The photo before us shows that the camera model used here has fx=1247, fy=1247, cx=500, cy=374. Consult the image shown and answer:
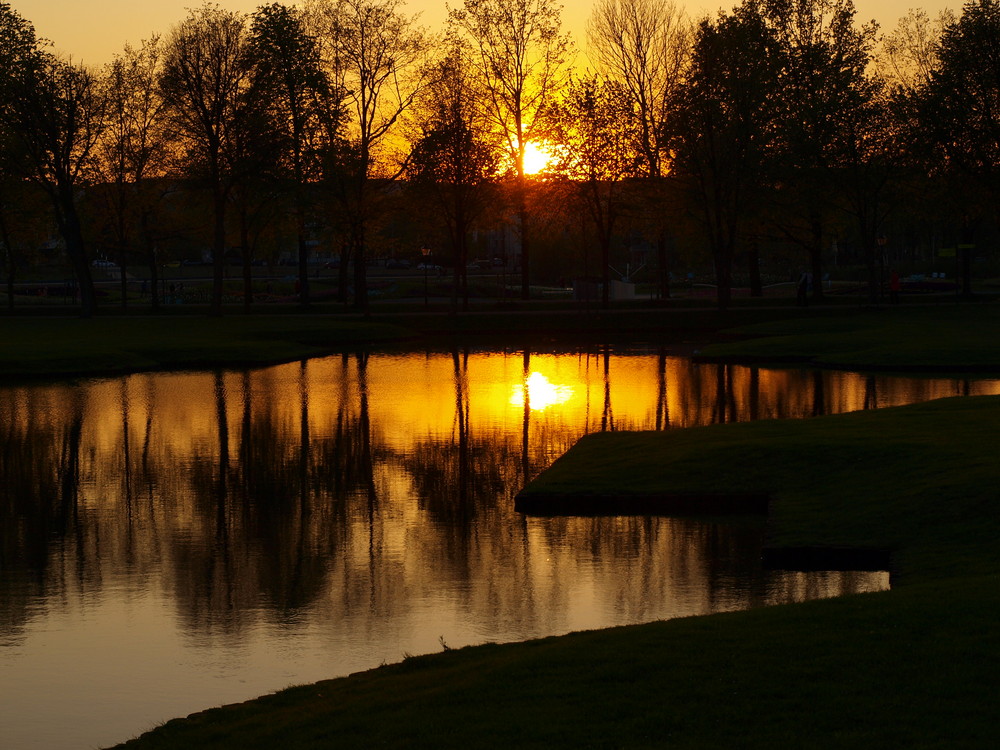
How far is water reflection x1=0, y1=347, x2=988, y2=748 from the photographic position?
45.0ft

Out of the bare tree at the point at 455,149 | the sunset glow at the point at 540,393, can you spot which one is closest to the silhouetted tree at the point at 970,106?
the bare tree at the point at 455,149

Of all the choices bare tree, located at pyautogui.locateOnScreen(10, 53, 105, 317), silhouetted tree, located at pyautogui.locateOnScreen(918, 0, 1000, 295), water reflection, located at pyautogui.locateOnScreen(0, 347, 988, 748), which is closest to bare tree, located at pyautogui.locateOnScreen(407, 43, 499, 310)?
bare tree, located at pyautogui.locateOnScreen(10, 53, 105, 317)

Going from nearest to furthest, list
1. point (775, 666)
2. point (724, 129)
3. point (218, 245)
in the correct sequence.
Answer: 1. point (775, 666)
2. point (724, 129)
3. point (218, 245)

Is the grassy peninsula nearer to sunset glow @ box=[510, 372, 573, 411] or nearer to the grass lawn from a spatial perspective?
the grass lawn

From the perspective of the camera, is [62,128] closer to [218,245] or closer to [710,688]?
[218,245]

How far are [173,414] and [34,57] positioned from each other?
46721mm

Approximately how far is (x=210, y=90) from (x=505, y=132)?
19560mm

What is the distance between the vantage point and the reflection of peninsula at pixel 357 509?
16.0m

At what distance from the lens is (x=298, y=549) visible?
18.8 m

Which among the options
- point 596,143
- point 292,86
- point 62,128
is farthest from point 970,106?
point 62,128

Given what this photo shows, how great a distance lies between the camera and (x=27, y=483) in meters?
24.8

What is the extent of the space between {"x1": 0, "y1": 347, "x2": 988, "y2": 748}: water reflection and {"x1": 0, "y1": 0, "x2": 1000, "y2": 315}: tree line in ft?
124

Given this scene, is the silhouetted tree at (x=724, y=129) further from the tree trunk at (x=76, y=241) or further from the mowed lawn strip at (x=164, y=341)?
the tree trunk at (x=76, y=241)

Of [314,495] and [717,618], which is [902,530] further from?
[314,495]
